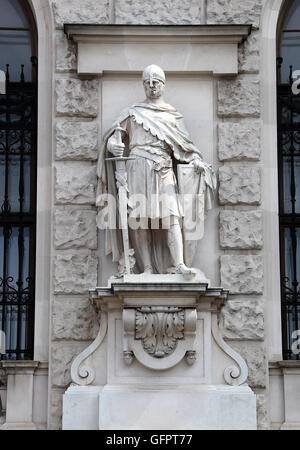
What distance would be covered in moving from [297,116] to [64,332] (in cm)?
341

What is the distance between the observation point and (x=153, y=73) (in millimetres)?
13891

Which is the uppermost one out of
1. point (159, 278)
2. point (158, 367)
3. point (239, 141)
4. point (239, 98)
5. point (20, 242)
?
point (239, 98)

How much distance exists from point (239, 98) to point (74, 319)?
2805mm

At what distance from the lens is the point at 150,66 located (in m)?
14.0

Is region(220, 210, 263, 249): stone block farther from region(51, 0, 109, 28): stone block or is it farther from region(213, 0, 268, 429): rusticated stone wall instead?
region(51, 0, 109, 28): stone block

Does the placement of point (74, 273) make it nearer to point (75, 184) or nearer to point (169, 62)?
point (75, 184)

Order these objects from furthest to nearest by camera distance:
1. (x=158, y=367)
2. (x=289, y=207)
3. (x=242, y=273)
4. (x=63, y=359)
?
(x=289, y=207), (x=242, y=273), (x=63, y=359), (x=158, y=367)

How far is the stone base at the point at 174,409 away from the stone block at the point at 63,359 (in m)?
0.53

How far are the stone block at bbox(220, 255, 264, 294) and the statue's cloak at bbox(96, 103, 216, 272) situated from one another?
40 centimetres

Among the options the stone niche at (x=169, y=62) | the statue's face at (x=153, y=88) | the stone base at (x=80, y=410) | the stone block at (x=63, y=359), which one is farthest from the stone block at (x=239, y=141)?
the stone base at (x=80, y=410)

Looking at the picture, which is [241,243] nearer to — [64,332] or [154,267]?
[154,267]

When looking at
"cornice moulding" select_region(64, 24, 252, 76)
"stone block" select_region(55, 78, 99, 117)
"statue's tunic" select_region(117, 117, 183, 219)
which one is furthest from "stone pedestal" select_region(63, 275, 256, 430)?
"cornice moulding" select_region(64, 24, 252, 76)

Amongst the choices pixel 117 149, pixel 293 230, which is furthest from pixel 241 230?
pixel 117 149

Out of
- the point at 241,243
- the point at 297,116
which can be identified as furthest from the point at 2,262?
the point at 297,116
